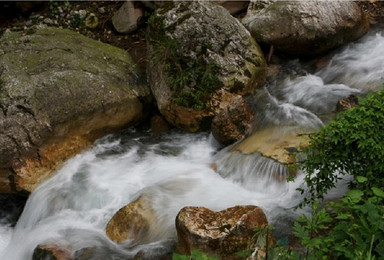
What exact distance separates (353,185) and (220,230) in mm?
1261

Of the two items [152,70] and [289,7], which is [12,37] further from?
[289,7]

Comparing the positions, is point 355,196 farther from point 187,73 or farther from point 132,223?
point 187,73

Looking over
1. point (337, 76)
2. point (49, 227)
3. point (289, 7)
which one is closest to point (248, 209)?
point (49, 227)

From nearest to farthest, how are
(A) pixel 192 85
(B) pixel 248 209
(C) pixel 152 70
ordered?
1. (B) pixel 248 209
2. (A) pixel 192 85
3. (C) pixel 152 70

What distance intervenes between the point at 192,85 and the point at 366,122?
3317 millimetres

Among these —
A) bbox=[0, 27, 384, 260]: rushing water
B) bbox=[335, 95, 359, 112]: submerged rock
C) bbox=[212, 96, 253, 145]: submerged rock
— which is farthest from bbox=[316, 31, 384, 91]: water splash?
bbox=[212, 96, 253, 145]: submerged rock

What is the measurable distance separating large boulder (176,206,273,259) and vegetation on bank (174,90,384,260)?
0.51 metres

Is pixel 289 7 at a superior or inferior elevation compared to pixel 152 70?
superior

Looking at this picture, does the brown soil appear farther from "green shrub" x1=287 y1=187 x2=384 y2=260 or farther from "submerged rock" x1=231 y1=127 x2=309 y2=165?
"green shrub" x1=287 y1=187 x2=384 y2=260

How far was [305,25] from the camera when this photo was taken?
710 centimetres

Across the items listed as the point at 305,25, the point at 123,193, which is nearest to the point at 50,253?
the point at 123,193

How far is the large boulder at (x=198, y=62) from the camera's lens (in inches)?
251

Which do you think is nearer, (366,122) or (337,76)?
(366,122)

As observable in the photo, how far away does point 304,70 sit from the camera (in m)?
7.27
